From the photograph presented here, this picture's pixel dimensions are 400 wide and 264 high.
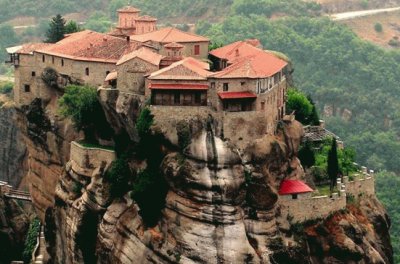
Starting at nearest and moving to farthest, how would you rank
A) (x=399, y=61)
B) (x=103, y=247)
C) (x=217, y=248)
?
(x=217, y=248), (x=103, y=247), (x=399, y=61)

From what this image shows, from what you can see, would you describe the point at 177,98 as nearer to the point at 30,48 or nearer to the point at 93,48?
the point at 93,48

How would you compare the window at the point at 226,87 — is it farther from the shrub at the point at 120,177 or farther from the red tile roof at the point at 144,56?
the shrub at the point at 120,177

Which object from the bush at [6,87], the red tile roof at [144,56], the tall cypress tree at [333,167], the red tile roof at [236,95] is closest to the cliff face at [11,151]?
the bush at [6,87]

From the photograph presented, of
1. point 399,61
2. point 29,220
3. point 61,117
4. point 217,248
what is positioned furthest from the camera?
point 399,61

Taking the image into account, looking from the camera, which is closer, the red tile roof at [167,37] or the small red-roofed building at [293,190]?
the small red-roofed building at [293,190]

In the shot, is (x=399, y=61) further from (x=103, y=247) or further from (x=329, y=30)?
(x=103, y=247)

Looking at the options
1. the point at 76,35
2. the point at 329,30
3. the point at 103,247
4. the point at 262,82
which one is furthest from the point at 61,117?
the point at 329,30
